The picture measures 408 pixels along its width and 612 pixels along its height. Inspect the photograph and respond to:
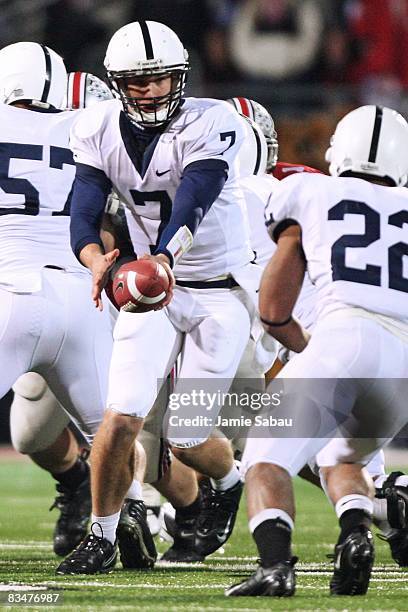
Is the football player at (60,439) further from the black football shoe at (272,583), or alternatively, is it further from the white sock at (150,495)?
the black football shoe at (272,583)

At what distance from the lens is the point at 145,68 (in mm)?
4203

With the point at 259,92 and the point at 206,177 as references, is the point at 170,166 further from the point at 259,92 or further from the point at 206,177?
the point at 259,92

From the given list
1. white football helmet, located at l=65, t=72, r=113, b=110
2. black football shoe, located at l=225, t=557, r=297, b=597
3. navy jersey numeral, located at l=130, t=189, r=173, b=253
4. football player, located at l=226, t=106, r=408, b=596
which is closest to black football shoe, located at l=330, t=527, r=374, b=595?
football player, located at l=226, t=106, r=408, b=596

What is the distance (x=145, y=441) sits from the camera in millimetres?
4691

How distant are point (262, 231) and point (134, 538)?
1.57 meters

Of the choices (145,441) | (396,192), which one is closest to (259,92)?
(145,441)

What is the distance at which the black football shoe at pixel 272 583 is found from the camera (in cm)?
338

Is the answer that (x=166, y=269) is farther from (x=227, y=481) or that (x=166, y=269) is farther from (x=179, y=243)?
(x=227, y=481)

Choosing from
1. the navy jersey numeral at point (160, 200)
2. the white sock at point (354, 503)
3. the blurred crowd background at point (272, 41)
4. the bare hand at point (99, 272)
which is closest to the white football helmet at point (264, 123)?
the navy jersey numeral at point (160, 200)

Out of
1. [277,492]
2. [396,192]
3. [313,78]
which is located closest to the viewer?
[277,492]

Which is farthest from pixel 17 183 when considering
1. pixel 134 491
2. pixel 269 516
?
pixel 269 516

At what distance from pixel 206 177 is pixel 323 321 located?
772 mm

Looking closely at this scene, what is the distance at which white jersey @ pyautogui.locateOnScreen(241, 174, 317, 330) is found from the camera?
5.25 m

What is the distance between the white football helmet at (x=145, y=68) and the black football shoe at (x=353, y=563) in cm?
148
